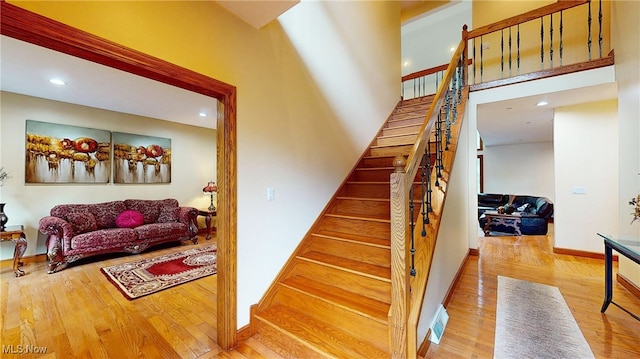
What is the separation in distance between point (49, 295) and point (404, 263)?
3727 millimetres

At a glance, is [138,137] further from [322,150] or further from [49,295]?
[322,150]

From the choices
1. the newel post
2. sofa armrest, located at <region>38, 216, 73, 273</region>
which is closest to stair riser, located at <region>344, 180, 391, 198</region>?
the newel post

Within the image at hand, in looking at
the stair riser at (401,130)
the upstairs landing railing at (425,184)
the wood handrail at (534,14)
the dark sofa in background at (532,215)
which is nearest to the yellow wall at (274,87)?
the stair riser at (401,130)

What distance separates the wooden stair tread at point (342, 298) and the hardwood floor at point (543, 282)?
1.51 ft

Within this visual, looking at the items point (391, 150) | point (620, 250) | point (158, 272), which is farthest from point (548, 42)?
point (158, 272)

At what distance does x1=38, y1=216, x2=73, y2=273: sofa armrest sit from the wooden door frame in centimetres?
319

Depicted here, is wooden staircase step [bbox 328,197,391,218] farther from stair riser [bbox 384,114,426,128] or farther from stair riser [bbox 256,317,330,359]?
stair riser [bbox 384,114,426,128]

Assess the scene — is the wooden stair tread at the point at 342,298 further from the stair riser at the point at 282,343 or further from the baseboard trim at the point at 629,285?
the baseboard trim at the point at 629,285

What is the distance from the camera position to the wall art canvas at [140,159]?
467 centimetres

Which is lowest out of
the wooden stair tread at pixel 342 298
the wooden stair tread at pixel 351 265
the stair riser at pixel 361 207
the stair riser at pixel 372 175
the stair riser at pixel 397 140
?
the wooden stair tread at pixel 342 298

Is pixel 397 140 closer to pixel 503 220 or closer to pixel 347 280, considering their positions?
pixel 347 280

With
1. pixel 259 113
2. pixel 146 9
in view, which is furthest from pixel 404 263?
pixel 146 9

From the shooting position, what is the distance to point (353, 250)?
2383 mm

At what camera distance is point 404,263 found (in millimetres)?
1520
